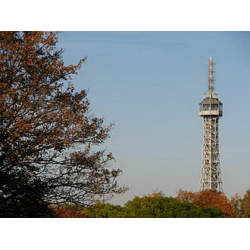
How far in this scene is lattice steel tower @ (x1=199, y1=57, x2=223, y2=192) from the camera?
36469mm

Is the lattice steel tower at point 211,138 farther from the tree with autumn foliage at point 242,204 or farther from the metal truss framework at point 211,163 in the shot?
the tree with autumn foliage at point 242,204

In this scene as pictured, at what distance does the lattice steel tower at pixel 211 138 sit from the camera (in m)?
36.5

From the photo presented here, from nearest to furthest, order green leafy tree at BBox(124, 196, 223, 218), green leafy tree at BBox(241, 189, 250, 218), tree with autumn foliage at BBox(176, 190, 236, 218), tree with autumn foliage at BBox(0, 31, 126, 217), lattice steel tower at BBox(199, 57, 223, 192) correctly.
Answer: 1. tree with autumn foliage at BBox(0, 31, 126, 217)
2. green leafy tree at BBox(124, 196, 223, 218)
3. green leafy tree at BBox(241, 189, 250, 218)
4. tree with autumn foliage at BBox(176, 190, 236, 218)
5. lattice steel tower at BBox(199, 57, 223, 192)

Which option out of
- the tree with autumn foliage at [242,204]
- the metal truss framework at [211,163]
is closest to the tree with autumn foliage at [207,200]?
the tree with autumn foliage at [242,204]

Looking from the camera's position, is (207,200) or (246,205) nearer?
(246,205)

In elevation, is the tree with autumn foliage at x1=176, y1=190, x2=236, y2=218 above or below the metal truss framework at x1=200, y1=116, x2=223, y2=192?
below

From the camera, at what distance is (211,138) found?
122ft

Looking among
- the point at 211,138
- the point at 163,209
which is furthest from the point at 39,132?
the point at 211,138

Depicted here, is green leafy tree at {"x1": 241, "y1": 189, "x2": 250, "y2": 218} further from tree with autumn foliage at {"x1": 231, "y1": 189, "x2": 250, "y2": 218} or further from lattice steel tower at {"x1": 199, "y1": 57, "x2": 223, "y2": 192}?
lattice steel tower at {"x1": 199, "y1": 57, "x2": 223, "y2": 192}

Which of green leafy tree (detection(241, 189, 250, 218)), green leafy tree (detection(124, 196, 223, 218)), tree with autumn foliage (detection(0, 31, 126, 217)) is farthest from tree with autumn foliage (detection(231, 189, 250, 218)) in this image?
tree with autumn foliage (detection(0, 31, 126, 217))

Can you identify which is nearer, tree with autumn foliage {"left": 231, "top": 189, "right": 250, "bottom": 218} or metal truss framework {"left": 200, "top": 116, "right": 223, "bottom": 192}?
tree with autumn foliage {"left": 231, "top": 189, "right": 250, "bottom": 218}

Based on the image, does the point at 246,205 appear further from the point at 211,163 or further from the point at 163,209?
the point at 211,163

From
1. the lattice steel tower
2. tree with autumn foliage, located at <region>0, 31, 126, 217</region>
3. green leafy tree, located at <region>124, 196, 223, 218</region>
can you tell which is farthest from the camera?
the lattice steel tower

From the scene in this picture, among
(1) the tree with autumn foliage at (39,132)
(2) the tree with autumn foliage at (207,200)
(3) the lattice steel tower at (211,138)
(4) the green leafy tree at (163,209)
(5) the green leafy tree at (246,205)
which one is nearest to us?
(1) the tree with autumn foliage at (39,132)
